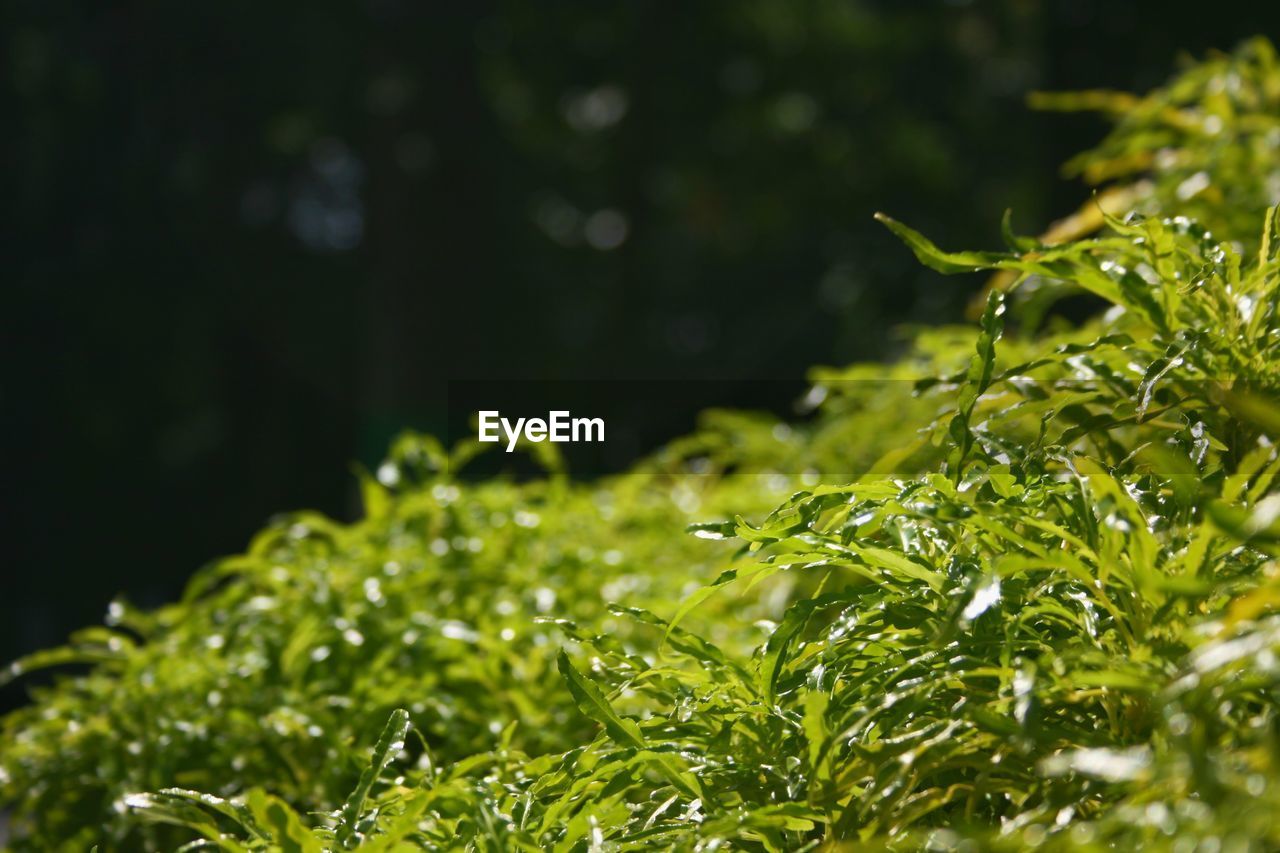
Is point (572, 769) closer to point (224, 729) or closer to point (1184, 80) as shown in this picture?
point (224, 729)

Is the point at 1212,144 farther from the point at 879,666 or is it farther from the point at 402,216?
the point at 402,216

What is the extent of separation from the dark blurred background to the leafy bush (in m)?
9.14

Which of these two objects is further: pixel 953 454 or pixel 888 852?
pixel 953 454

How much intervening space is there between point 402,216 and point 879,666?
39.8 ft

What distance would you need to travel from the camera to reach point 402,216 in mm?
12781

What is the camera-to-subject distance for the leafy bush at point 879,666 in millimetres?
940


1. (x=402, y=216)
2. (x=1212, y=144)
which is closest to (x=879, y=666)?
(x=1212, y=144)

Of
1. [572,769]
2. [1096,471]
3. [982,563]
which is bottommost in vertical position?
[572,769]

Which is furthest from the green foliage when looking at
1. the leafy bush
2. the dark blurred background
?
the dark blurred background

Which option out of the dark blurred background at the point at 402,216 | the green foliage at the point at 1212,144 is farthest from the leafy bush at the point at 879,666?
the dark blurred background at the point at 402,216

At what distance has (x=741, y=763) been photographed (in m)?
1.12

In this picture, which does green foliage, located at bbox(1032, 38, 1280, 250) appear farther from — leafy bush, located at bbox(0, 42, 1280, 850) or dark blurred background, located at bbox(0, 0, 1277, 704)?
dark blurred background, located at bbox(0, 0, 1277, 704)

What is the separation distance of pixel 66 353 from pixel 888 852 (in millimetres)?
13305

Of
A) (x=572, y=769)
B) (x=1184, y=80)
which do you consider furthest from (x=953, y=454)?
(x=1184, y=80)
